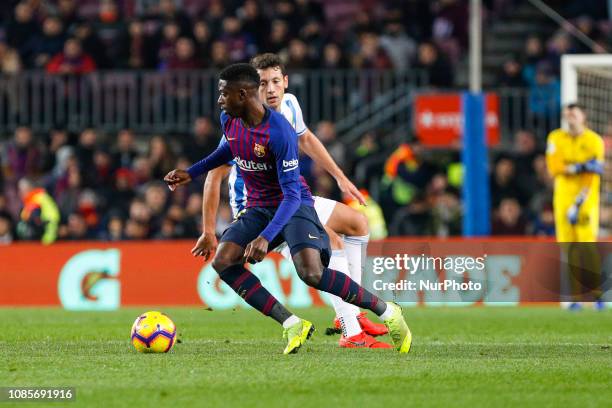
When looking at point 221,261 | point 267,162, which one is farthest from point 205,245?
point 267,162

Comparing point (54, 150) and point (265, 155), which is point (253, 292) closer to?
point (265, 155)

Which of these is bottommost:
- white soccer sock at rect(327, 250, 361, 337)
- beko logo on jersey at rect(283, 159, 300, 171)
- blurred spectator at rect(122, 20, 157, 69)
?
white soccer sock at rect(327, 250, 361, 337)

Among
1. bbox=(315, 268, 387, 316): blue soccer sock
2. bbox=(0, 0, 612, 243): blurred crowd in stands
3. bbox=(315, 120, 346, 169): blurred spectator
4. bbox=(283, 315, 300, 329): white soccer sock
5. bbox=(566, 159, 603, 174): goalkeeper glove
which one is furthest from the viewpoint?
bbox=(315, 120, 346, 169): blurred spectator

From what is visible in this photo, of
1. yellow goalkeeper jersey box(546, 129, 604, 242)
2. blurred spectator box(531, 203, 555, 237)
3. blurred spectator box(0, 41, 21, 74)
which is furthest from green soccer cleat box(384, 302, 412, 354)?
blurred spectator box(0, 41, 21, 74)

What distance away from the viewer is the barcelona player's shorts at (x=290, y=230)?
8648 mm

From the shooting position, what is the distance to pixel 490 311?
49.7ft

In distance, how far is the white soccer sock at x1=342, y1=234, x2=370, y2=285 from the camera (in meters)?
9.95

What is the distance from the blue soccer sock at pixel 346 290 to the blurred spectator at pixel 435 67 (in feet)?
37.9

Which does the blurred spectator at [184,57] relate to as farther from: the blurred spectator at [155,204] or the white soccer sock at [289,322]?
the white soccer sock at [289,322]

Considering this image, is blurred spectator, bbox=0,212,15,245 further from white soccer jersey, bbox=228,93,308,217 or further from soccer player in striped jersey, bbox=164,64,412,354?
soccer player in striped jersey, bbox=164,64,412,354

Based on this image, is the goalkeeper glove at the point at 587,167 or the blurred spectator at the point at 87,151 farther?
the blurred spectator at the point at 87,151

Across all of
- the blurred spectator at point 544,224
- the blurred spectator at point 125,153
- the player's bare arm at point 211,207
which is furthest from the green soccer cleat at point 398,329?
the blurred spectator at point 125,153

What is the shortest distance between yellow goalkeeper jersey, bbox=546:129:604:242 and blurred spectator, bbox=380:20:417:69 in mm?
5806

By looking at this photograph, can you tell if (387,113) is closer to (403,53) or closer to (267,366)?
(403,53)
